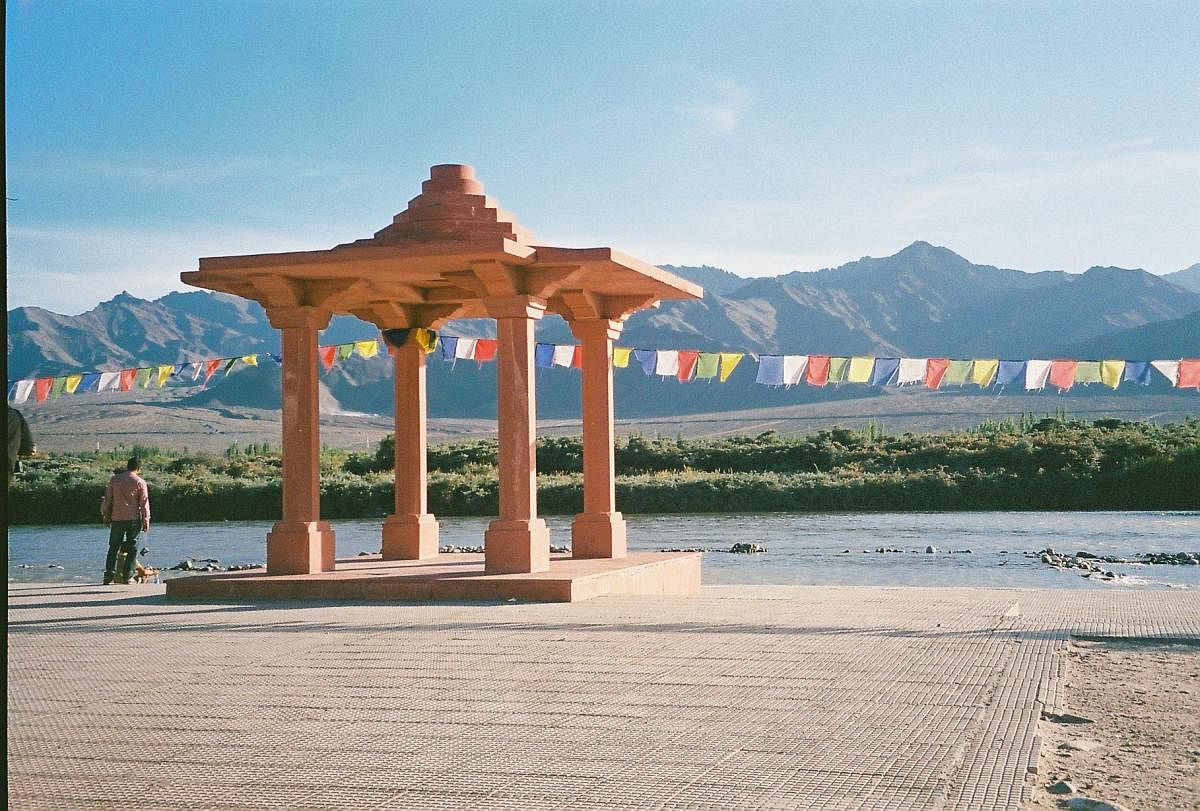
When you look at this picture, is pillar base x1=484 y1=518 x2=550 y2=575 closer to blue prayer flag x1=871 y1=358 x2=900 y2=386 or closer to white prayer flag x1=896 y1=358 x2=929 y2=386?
blue prayer flag x1=871 y1=358 x2=900 y2=386

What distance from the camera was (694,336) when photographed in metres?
182

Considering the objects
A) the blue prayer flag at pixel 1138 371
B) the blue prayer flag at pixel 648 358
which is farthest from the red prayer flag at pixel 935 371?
the blue prayer flag at pixel 648 358

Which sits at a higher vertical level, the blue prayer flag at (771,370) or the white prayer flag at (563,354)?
the white prayer flag at (563,354)

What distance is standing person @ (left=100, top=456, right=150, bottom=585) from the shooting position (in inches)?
629

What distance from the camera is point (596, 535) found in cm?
1534

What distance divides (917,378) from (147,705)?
26.3 metres

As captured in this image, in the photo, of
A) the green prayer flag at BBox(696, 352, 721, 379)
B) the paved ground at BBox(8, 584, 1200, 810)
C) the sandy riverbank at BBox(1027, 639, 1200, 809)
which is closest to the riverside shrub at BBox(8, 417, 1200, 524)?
the green prayer flag at BBox(696, 352, 721, 379)

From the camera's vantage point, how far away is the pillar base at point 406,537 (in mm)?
16234

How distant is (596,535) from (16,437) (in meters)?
11.0

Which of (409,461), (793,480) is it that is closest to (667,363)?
(793,480)

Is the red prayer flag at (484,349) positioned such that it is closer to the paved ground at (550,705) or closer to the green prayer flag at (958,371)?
the green prayer flag at (958,371)

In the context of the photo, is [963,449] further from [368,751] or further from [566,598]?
[368,751]

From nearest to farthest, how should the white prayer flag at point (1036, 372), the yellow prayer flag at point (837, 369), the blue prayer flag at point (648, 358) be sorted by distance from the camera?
the white prayer flag at point (1036, 372)
the blue prayer flag at point (648, 358)
the yellow prayer flag at point (837, 369)

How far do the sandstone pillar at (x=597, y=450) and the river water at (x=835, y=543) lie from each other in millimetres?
4098
